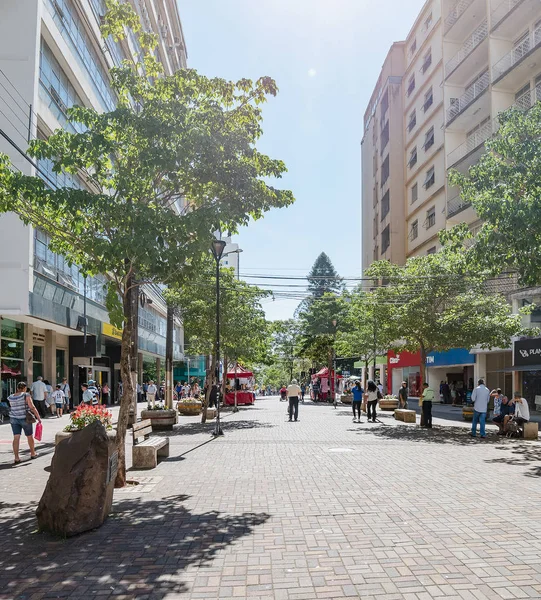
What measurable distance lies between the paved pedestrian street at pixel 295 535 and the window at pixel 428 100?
3283 centimetres

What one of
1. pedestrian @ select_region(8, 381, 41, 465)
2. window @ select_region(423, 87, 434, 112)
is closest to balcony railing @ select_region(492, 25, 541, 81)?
window @ select_region(423, 87, 434, 112)

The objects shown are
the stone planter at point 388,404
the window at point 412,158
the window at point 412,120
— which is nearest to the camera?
the stone planter at point 388,404

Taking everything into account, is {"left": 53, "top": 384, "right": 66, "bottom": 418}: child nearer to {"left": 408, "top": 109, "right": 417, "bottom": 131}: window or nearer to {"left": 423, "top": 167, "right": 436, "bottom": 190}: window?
{"left": 423, "top": 167, "right": 436, "bottom": 190}: window

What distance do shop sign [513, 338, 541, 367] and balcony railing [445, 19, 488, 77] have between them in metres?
16.0

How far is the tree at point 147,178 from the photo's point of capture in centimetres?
866

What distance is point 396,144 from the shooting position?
4666 centimetres

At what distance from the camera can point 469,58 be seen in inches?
1264

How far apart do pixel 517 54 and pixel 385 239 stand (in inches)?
847

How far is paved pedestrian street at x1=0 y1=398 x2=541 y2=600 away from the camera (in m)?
4.77

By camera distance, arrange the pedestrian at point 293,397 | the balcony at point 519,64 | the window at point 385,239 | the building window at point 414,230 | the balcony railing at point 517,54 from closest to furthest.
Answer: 1. the pedestrian at point 293,397
2. the balcony at point 519,64
3. the balcony railing at point 517,54
4. the building window at point 414,230
5. the window at point 385,239

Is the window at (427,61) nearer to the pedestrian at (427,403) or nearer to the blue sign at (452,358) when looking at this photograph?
the blue sign at (452,358)

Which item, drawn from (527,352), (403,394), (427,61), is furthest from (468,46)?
(403,394)

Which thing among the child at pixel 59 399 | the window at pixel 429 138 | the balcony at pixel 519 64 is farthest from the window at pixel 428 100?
the child at pixel 59 399

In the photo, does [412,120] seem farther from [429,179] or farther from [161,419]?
[161,419]
